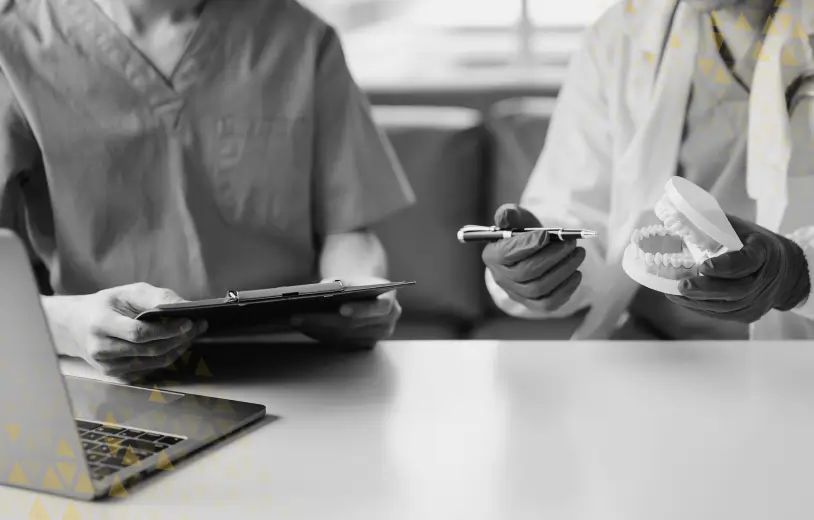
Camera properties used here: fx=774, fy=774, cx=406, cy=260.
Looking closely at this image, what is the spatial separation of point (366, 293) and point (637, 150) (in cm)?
55

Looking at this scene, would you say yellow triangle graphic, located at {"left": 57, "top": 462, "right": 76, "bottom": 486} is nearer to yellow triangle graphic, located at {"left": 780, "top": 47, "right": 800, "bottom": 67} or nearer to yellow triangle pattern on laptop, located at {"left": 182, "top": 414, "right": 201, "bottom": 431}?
yellow triangle pattern on laptop, located at {"left": 182, "top": 414, "right": 201, "bottom": 431}

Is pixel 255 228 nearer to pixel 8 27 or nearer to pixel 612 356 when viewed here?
pixel 8 27

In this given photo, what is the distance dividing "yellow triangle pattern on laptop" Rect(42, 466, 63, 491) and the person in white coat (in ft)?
1.93

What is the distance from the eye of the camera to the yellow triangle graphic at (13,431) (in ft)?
1.42

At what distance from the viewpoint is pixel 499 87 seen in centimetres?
167

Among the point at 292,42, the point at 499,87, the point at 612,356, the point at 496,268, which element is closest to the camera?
the point at 612,356

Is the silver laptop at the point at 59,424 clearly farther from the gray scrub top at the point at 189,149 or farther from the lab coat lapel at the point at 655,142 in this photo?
the lab coat lapel at the point at 655,142

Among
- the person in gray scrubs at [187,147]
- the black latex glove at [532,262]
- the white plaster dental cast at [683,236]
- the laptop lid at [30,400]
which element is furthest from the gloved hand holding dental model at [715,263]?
the laptop lid at [30,400]

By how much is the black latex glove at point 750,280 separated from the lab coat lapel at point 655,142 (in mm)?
265

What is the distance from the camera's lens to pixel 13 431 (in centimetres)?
44

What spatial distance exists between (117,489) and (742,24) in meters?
1.03

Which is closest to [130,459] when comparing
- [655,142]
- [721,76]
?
[655,142]

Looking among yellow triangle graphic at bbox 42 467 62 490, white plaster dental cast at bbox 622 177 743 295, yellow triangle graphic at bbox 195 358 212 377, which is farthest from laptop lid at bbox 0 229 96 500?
white plaster dental cast at bbox 622 177 743 295

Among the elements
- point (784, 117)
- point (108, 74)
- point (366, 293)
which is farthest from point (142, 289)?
point (784, 117)
